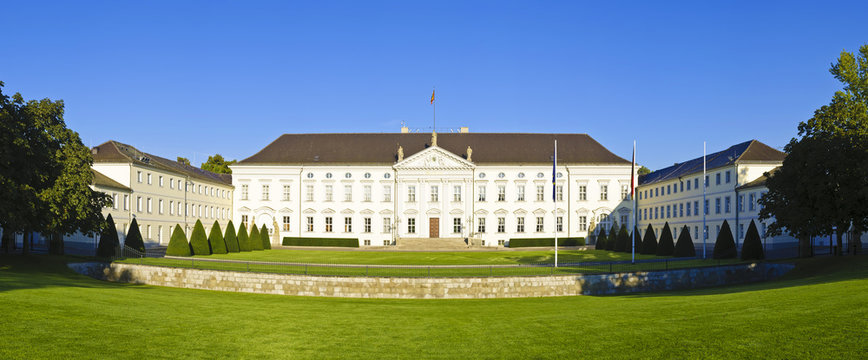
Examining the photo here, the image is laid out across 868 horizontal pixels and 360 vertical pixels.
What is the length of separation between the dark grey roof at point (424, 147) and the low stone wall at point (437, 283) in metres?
40.2

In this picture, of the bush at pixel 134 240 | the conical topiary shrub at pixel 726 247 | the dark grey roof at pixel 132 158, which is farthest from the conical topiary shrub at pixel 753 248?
the dark grey roof at pixel 132 158

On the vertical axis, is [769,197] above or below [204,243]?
above

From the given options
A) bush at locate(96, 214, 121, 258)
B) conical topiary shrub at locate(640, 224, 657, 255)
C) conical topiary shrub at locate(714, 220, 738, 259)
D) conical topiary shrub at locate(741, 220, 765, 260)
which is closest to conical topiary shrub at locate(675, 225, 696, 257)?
conical topiary shrub at locate(714, 220, 738, 259)

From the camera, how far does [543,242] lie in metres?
Answer: 70.4

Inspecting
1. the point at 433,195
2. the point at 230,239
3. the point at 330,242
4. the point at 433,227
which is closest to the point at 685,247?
the point at 433,227

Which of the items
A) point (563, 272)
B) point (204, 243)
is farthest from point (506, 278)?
point (204, 243)

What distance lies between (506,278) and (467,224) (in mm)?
43049

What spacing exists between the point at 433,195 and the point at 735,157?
3245 cm

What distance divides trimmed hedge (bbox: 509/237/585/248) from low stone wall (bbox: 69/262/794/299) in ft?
111

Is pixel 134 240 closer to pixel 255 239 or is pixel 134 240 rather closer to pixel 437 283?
pixel 255 239

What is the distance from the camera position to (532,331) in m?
16.4

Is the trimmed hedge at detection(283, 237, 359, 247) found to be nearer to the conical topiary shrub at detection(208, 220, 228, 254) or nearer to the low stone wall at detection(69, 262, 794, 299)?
the conical topiary shrub at detection(208, 220, 228, 254)

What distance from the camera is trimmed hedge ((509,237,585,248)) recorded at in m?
70.0

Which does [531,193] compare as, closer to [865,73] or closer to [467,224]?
[467,224]
